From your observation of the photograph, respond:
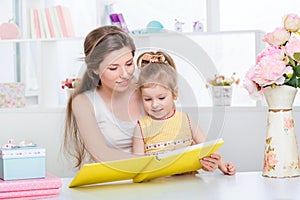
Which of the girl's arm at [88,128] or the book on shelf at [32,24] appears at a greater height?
the book on shelf at [32,24]

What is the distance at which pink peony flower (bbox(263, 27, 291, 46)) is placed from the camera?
168 cm

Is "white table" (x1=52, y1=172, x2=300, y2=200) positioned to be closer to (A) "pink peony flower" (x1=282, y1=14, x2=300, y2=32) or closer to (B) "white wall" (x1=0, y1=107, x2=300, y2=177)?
(A) "pink peony flower" (x1=282, y1=14, x2=300, y2=32)

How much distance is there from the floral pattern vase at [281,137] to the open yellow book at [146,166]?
17 cm

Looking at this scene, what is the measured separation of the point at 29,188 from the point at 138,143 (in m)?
0.39

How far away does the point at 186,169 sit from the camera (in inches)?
65.7

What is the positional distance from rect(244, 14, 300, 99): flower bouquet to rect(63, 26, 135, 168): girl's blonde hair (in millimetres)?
371

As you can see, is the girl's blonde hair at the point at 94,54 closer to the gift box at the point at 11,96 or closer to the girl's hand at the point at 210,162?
the girl's hand at the point at 210,162

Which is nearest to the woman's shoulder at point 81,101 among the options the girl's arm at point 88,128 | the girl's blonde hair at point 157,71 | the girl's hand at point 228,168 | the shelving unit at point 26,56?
the girl's arm at point 88,128

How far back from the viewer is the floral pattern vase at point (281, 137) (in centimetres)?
167

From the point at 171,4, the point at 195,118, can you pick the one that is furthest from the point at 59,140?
the point at 195,118

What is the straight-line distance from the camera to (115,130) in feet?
5.50

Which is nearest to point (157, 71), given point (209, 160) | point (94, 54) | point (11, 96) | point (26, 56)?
Answer: point (94, 54)

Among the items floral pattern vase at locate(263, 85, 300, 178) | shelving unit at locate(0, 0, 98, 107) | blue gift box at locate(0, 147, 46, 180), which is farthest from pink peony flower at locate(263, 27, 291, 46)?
shelving unit at locate(0, 0, 98, 107)

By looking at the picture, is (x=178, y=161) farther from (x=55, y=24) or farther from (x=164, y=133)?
(x=55, y=24)
